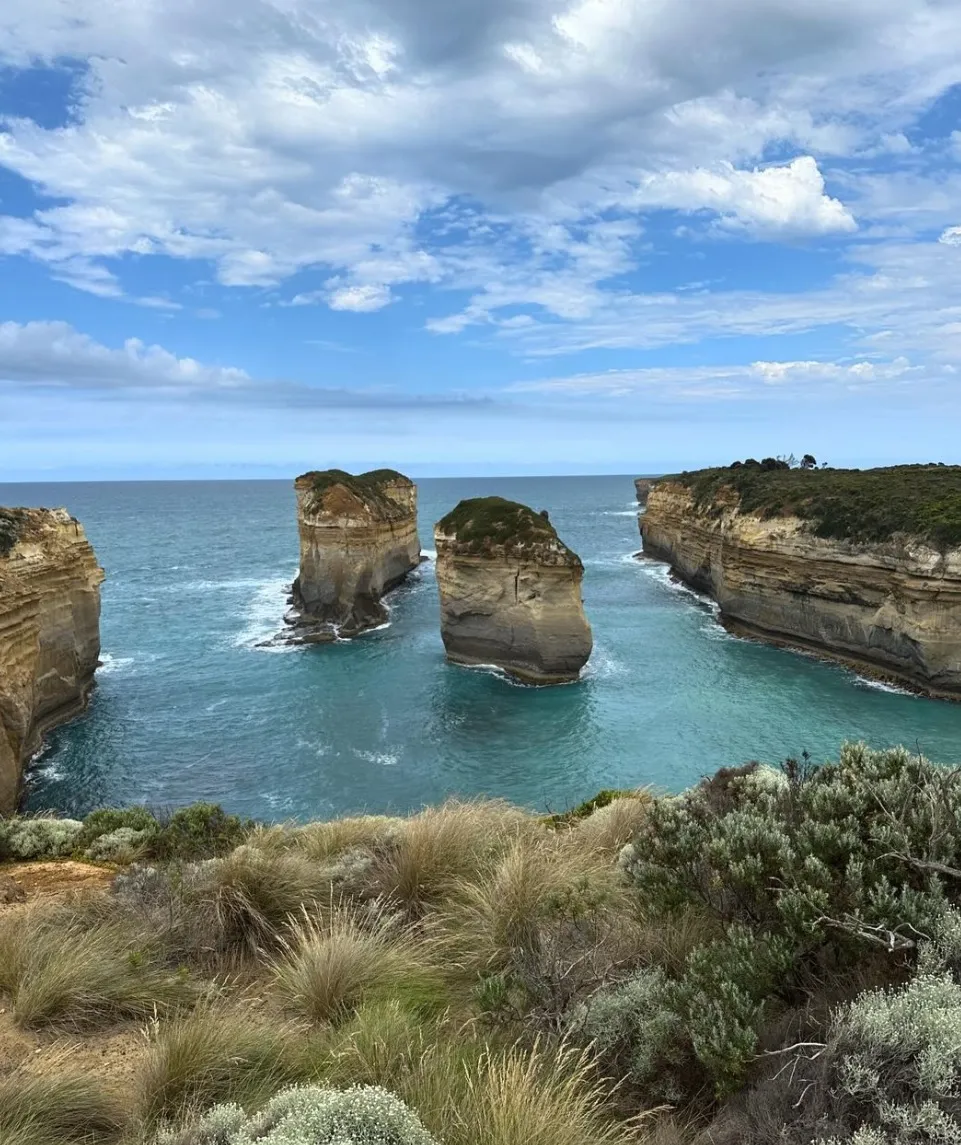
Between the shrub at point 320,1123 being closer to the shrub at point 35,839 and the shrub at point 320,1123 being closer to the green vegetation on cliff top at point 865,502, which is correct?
the shrub at point 35,839

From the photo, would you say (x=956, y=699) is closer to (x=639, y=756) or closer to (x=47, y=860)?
(x=639, y=756)

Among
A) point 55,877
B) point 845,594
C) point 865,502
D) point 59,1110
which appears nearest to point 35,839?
point 55,877

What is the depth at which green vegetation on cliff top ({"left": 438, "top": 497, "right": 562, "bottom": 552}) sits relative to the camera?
31234 mm

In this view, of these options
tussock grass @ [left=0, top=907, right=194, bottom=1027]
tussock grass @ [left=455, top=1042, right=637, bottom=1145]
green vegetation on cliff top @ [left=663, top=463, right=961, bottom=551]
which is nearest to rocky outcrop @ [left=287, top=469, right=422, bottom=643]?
green vegetation on cliff top @ [left=663, top=463, right=961, bottom=551]

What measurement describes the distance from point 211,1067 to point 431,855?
327 cm

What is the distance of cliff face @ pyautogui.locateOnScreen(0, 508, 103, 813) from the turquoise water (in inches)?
47.2

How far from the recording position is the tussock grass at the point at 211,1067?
11.4 ft

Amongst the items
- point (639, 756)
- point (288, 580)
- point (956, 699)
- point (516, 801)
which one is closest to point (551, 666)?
point (639, 756)

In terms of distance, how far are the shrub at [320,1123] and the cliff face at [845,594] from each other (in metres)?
30.8

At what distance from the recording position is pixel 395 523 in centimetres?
5072

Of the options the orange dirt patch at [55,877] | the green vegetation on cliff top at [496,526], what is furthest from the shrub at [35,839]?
the green vegetation on cliff top at [496,526]

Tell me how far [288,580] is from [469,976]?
5693 cm

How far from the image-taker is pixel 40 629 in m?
25.7

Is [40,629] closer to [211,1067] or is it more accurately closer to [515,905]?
[515,905]
